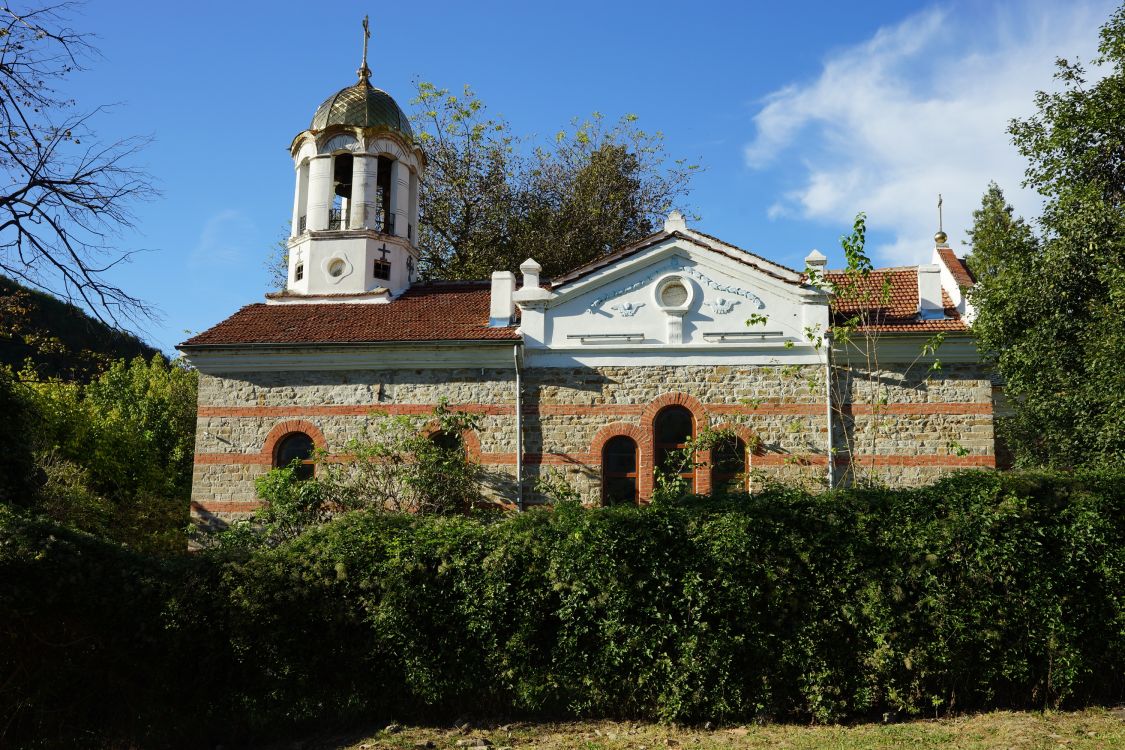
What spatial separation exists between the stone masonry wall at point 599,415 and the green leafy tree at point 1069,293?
1.74 meters

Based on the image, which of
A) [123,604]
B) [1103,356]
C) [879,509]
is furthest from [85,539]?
[1103,356]

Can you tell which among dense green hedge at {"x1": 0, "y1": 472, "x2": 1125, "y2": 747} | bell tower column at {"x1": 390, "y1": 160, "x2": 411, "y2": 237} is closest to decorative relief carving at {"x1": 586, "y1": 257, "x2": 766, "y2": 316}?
bell tower column at {"x1": 390, "y1": 160, "x2": 411, "y2": 237}

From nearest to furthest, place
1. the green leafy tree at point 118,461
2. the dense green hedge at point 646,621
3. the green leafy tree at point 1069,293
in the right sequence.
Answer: the dense green hedge at point 646,621 < the green leafy tree at point 1069,293 < the green leafy tree at point 118,461

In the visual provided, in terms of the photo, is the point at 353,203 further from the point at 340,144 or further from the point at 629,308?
the point at 629,308

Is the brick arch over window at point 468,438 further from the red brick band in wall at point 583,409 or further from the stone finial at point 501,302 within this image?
the stone finial at point 501,302

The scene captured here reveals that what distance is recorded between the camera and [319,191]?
20.6 m

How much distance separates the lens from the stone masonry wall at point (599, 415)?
16031mm

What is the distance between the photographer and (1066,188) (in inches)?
552

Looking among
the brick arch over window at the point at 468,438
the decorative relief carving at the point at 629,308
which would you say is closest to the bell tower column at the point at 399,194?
the brick arch over window at the point at 468,438

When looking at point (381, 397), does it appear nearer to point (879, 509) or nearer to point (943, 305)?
point (879, 509)

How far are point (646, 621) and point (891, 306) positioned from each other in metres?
10.1

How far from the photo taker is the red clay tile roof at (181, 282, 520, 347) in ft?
56.3

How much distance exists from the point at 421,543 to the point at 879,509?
538cm

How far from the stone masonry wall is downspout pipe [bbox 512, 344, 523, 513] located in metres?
0.13
